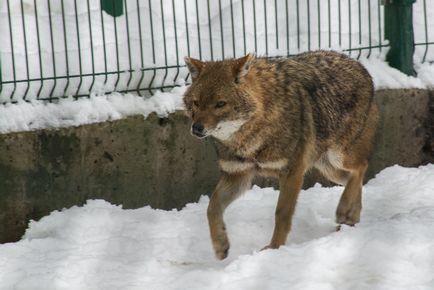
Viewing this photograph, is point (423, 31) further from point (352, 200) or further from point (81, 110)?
point (81, 110)

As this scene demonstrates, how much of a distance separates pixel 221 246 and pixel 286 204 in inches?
22.7

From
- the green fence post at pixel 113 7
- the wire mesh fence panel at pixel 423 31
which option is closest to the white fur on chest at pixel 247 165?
the green fence post at pixel 113 7

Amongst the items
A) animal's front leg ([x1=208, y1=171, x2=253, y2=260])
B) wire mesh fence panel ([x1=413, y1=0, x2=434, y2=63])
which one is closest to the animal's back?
animal's front leg ([x1=208, y1=171, x2=253, y2=260])

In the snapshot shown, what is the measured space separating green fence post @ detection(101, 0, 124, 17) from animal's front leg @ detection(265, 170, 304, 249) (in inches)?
87.4

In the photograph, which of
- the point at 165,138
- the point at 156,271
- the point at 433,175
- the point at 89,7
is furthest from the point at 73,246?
the point at 433,175

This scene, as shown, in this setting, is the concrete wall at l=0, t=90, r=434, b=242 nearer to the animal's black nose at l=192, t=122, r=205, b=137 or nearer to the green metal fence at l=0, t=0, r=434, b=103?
the green metal fence at l=0, t=0, r=434, b=103

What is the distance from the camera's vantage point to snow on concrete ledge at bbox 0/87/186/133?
7965 millimetres

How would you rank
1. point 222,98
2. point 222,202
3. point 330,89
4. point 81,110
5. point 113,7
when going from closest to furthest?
point 222,98, point 222,202, point 330,89, point 81,110, point 113,7

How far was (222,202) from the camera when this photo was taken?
25.2ft

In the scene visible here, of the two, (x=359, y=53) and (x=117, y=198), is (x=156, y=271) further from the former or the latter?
(x=359, y=53)

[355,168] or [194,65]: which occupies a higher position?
[194,65]

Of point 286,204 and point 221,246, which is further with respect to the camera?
point 286,204

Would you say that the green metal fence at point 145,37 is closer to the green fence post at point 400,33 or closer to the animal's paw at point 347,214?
the green fence post at point 400,33

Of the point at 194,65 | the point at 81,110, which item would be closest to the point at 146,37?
the point at 81,110
